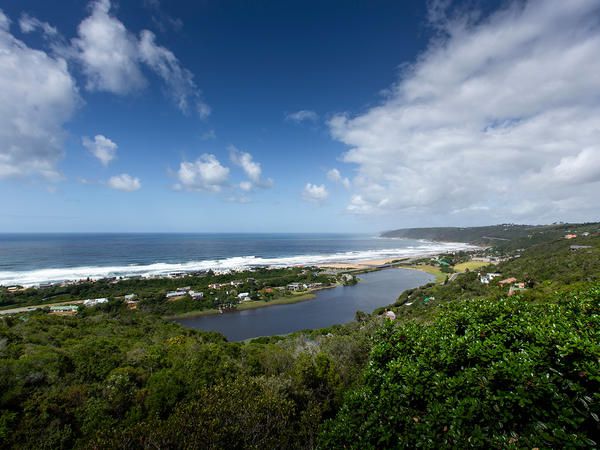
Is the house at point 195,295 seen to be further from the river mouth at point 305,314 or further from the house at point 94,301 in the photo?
the house at point 94,301

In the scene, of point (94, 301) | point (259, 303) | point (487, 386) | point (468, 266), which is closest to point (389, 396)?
point (487, 386)

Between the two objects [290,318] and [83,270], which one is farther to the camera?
[83,270]

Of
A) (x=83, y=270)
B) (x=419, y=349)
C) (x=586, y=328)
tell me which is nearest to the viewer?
(x=586, y=328)

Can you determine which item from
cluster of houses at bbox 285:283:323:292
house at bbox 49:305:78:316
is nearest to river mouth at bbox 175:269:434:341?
cluster of houses at bbox 285:283:323:292

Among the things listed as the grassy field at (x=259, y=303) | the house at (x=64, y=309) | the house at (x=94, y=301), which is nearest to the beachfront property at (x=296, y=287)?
the grassy field at (x=259, y=303)

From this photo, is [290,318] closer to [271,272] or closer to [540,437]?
[271,272]

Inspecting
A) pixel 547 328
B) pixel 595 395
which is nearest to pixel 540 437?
pixel 595 395

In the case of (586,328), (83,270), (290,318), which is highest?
(586,328)
